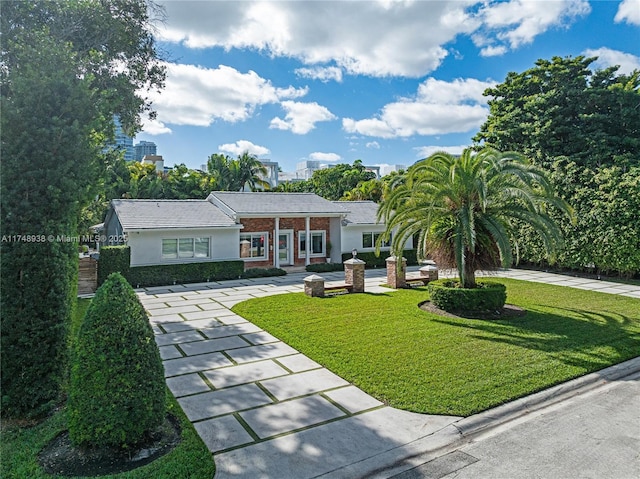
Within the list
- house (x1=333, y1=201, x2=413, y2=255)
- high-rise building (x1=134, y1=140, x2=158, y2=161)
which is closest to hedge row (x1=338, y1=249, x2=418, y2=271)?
house (x1=333, y1=201, x2=413, y2=255)

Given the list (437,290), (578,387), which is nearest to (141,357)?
(578,387)

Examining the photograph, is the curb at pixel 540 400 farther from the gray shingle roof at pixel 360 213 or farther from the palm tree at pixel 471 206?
the gray shingle roof at pixel 360 213

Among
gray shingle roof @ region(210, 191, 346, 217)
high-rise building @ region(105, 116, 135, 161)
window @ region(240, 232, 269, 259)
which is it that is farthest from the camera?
window @ region(240, 232, 269, 259)

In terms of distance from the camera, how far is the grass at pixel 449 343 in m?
6.27

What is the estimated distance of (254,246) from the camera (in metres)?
21.5

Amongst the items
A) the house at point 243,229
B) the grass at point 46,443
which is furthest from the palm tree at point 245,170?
the grass at point 46,443

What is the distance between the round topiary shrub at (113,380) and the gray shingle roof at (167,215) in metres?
13.3

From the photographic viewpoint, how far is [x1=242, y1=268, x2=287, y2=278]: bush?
1890 centimetres

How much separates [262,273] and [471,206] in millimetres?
11274

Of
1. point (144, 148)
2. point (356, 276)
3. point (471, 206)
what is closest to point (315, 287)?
point (356, 276)

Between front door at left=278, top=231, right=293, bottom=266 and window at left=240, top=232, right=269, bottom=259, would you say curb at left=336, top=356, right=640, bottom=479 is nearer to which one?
window at left=240, top=232, right=269, bottom=259

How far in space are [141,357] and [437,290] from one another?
8.80m

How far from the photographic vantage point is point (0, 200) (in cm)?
506

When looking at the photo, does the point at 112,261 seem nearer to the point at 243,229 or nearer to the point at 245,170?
the point at 243,229
